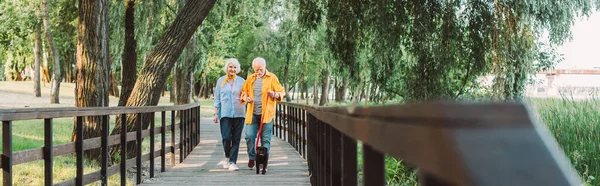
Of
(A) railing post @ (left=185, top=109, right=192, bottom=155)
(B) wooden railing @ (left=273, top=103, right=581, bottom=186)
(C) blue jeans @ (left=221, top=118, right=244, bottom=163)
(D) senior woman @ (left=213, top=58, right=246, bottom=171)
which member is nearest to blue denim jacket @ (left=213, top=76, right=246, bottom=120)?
(D) senior woman @ (left=213, top=58, right=246, bottom=171)

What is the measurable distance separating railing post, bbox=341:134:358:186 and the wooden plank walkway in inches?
233

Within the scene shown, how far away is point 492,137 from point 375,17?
8.89m

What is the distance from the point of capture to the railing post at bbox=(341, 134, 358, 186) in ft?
8.37

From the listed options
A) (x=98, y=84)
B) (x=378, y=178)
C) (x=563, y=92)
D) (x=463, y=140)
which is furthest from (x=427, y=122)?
(x=563, y=92)

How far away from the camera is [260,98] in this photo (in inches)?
391

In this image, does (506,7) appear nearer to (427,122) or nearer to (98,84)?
(98,84)

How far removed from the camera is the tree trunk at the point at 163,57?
34.4 ft

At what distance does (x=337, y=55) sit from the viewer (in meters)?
10.2

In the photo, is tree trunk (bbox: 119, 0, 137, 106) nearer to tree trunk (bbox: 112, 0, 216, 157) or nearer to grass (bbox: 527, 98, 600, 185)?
tree trunk (bbox: 112, 0, 216, 157)

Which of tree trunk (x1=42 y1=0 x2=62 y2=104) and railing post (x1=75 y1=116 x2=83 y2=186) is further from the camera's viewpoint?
tree trunk (x1=42 y1=0 x2=62 y2=104)

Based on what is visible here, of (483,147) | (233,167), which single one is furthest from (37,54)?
(483,147)

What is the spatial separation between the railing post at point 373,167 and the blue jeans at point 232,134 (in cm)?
847

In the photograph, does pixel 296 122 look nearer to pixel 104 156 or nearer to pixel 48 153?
pixel 104 156

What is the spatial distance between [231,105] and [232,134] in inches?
19.2
